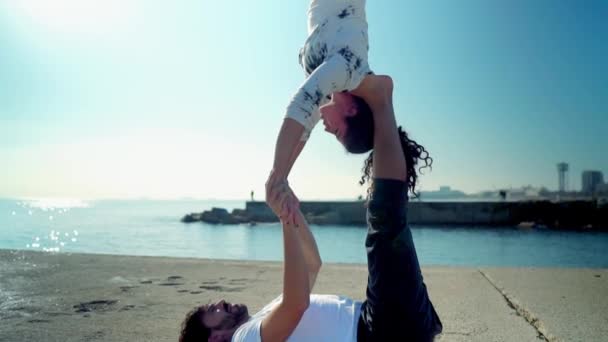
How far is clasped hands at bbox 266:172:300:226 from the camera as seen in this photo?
1.51 meters

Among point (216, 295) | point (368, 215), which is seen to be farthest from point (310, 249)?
point (216, 295)

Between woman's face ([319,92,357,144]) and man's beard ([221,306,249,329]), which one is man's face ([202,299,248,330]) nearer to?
man's beard ([221,306,249,329])

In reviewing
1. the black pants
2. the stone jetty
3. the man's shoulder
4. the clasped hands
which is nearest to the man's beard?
the man's shoulder

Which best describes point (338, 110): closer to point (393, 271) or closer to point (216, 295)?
point (393, 271)

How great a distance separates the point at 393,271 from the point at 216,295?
95.6 inches

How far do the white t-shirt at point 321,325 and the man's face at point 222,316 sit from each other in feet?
0.49

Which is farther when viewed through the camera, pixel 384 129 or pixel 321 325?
pixel 321 325

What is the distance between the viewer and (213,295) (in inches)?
152

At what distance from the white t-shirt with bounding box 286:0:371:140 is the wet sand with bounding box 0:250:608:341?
1663mm

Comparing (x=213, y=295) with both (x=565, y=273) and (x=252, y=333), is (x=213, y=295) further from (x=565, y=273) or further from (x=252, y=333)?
(x=565, y=273)

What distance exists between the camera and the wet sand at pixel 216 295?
282 cm

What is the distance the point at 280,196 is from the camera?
1520mm

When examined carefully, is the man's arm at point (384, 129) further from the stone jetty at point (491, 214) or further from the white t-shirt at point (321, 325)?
the stone jetty at point (491, 214)

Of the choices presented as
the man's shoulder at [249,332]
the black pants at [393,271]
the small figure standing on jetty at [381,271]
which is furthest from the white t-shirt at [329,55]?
the man's shoulder at [249,332]
